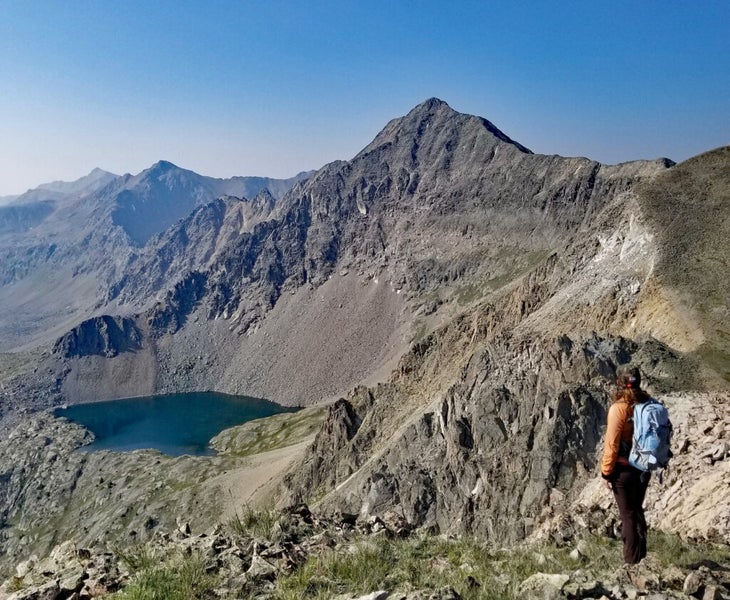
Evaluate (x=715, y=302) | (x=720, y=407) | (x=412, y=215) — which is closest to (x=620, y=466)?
(x=720, y=407)

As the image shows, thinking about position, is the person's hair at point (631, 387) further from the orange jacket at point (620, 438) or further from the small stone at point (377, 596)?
the small stone at point (377, 596)

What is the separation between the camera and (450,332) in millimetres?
87125

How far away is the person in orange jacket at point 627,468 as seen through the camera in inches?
429

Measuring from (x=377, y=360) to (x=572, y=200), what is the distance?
68949 millimetres

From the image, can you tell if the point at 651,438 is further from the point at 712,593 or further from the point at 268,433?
the point at 268,433

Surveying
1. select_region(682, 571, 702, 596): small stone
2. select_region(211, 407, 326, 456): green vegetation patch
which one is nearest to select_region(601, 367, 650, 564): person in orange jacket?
select_region(682, 571, 702, 596): small stone

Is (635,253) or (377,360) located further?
(377,360)

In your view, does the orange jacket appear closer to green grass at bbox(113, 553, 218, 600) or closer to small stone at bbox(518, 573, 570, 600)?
small stone at bbox(518, 573, 570, 600)

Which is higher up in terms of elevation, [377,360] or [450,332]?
[450,332]

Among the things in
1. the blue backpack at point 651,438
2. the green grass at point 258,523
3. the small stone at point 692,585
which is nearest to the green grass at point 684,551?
the small stone at point 692,585

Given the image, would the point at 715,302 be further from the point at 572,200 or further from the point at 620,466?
the point at 572,200

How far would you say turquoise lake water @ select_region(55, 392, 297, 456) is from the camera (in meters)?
146

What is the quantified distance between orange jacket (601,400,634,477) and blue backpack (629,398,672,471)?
21 centimetres

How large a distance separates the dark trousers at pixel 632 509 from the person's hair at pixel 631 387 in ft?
4.54
